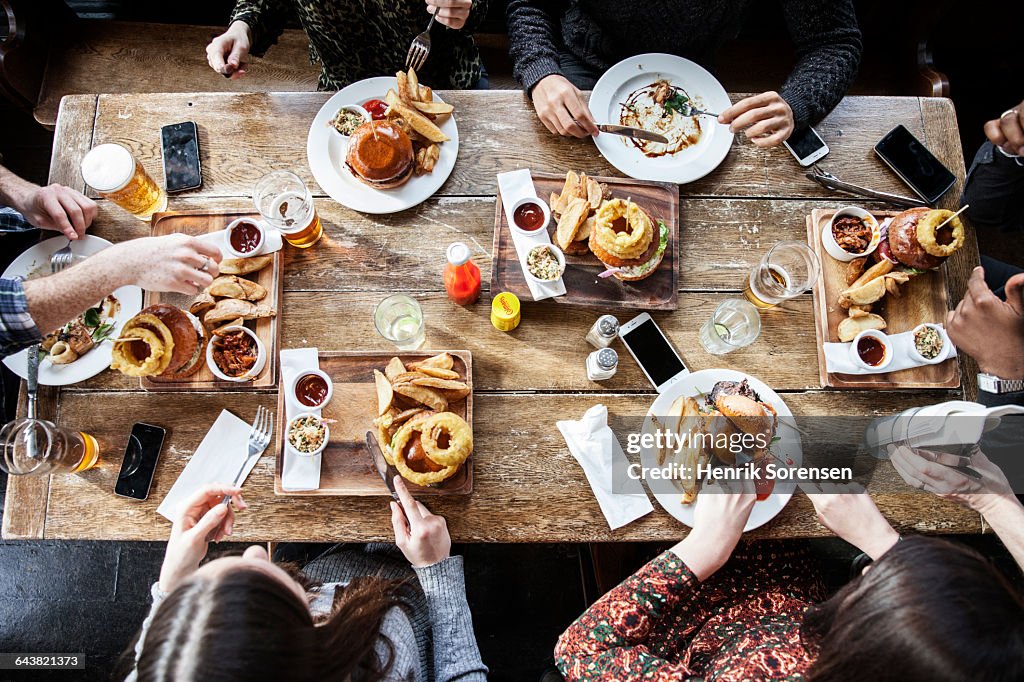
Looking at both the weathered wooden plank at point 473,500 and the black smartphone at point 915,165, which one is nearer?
the weathered wooden plank at point 473,500

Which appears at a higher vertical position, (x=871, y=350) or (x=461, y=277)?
(x=871, y=350)

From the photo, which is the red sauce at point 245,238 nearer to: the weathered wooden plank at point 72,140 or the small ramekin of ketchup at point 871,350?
the weathered wooden plank at point 72,140

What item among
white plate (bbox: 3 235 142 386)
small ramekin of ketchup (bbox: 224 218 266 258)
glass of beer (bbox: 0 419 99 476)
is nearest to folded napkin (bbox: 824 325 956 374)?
small ramekin of ketchup (bbox: 224 218 266 258)

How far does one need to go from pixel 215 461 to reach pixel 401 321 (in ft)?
2.86

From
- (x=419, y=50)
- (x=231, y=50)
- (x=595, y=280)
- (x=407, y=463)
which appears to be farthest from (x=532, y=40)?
(x=407, y=463)

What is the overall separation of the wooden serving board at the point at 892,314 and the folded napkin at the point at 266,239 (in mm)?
2181

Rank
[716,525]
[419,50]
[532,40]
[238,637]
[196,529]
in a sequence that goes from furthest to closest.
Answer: [532,40], [419,50], [716,525], [196,529], [238,637]

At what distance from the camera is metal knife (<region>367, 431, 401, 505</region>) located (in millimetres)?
2160

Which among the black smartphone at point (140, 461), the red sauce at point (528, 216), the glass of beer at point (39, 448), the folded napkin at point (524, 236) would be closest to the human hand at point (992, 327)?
the folded napkin at point (524, 236)

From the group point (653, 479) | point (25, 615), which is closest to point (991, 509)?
point (653, 479)

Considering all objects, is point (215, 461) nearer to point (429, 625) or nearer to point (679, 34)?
point (429, 625)

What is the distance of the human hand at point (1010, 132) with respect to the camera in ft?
7.80

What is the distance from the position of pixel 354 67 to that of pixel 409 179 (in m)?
1.01

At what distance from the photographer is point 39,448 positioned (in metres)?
2.04
